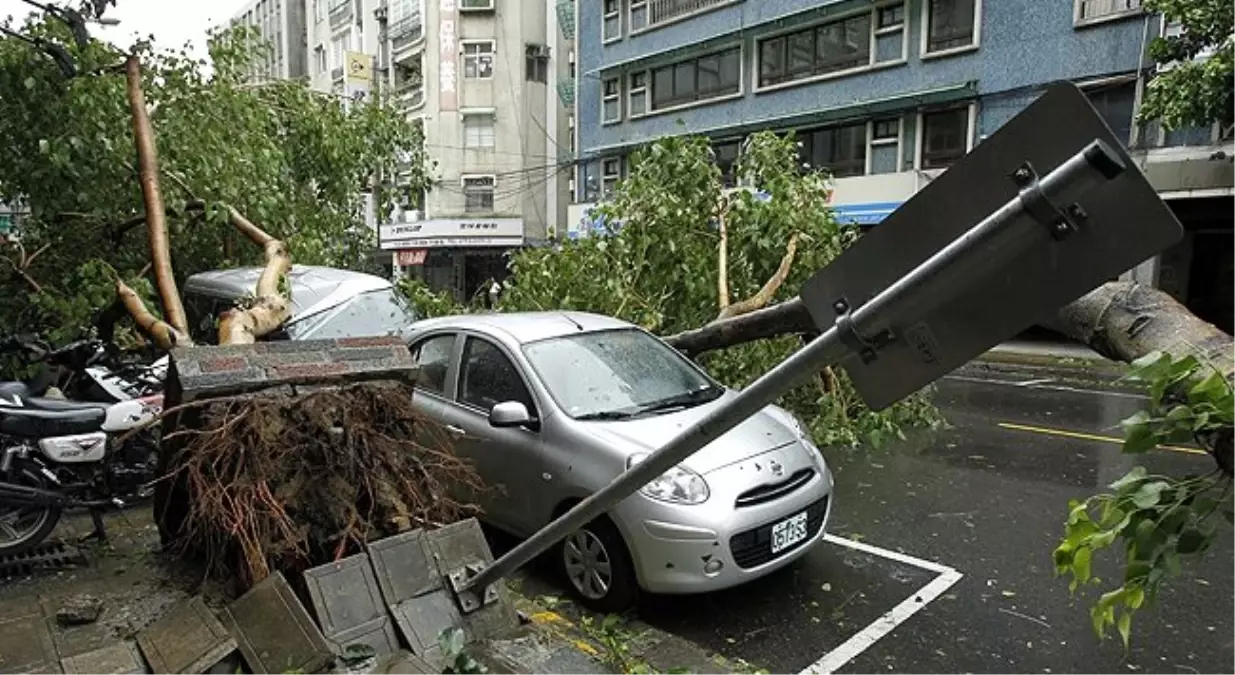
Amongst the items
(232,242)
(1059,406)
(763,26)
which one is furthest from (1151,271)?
(232,242)

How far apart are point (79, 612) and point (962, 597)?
4.77 metres

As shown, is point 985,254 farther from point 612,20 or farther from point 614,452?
point 612,20

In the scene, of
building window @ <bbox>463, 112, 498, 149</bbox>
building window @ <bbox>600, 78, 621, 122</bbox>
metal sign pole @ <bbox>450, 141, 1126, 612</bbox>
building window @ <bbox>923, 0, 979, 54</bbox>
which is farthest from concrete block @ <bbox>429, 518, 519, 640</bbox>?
building window @ <bbox>463, 112, 498, 149</bbox>

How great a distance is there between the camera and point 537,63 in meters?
33.2

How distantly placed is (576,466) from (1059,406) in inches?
363

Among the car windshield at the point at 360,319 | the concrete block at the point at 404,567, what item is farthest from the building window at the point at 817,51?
the concrete block at the point at 404,567

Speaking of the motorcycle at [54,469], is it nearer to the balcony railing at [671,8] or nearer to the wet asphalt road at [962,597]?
the wet asphalt road at [962,597]

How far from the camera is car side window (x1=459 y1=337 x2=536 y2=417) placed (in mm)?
5148

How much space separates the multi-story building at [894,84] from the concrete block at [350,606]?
11.2 meters

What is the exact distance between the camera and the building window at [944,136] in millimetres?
17953

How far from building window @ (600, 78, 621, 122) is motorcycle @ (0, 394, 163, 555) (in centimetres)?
2428

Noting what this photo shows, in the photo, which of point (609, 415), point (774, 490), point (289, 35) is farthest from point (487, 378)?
point (289, 35)

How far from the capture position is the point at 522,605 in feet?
14.6

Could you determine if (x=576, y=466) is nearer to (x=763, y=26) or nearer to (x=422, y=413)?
(x=422, y=413)
